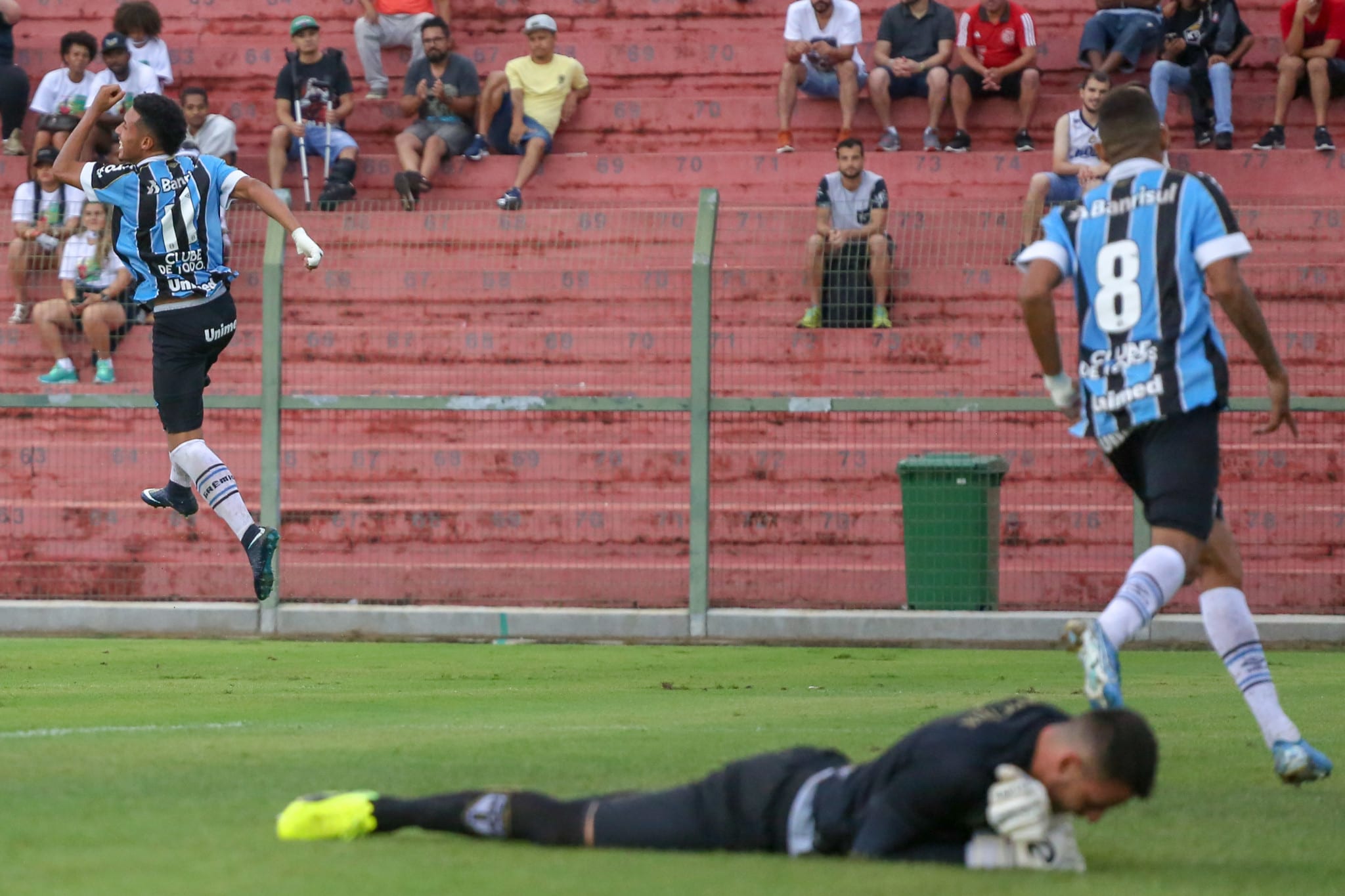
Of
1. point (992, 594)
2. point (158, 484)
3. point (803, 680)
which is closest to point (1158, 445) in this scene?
point (803, 680)

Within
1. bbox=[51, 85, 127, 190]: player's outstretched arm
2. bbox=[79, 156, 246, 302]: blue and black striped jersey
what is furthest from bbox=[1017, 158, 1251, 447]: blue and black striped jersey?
bbox=[51, 85, 127, 190]: player's outstretched arm

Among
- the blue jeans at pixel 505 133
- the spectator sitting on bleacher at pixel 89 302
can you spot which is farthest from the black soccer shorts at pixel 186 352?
the blue jeans at pixel 505 133

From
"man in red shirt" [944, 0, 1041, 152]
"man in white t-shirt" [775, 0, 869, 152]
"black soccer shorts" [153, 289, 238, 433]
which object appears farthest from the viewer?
"man in white t-shirt" [775, 0, 869, 152]

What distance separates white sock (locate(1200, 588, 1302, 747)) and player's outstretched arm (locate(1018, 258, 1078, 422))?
0.89 m

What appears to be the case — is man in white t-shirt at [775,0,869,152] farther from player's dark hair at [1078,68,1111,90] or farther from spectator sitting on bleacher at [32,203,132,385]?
spectator sitting on bleacher at [32,203,132,385]

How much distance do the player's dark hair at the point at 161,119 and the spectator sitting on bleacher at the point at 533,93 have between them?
321 inches

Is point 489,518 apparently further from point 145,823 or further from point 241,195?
point 145,823

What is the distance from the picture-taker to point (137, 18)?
1858 centimetres

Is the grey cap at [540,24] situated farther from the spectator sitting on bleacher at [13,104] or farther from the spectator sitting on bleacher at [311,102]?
the spectator sitting on bleacher at [13,104]

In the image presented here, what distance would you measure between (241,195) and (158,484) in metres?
5.87

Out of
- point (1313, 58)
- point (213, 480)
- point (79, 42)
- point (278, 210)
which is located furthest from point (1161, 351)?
point (79, 42)

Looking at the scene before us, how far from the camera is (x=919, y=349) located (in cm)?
1477

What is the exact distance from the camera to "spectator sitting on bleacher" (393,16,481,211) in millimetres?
17750

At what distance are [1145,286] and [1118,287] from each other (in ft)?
0.30
